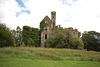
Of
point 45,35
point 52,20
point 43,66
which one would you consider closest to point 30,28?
point 45,35

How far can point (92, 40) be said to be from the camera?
42156 millimetres

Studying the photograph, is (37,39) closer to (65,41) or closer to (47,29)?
(47,29)

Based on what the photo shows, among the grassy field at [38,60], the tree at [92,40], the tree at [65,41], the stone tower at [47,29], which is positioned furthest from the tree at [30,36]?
the tree at [92,40]

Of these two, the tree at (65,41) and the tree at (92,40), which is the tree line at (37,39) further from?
the tree at (92,40)

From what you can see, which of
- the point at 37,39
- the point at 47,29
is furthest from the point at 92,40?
the point at 37,39

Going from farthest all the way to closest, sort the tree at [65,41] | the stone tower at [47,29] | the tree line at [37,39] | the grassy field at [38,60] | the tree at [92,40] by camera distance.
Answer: the tree at [92,40]
the stone tower at [47,29]
the tree at [65,41]
the tree line at [37,39]
the grassy field at [38,60]

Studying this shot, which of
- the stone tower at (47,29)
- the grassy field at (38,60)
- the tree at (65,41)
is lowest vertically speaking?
the grassy field at (38,60)

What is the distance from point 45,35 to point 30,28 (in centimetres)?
560

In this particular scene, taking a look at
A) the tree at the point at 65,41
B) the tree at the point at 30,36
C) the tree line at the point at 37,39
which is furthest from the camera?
the tree at the point at 30,36

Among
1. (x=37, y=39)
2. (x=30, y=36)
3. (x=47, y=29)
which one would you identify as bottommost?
(x=37, y=39)

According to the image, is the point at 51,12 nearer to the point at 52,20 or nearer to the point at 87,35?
the point at 52,20

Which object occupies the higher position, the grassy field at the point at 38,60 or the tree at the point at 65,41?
the tree at the point at 65,41

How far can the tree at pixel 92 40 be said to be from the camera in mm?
41062

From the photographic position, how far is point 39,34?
1202 inches
